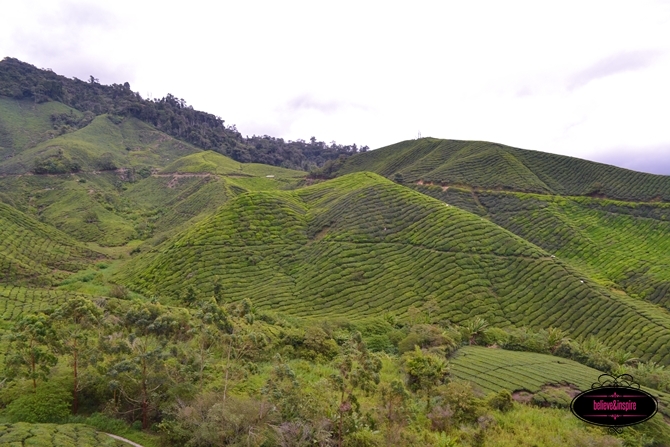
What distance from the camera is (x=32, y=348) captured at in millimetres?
15641

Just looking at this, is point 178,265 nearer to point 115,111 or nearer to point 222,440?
point 222,440

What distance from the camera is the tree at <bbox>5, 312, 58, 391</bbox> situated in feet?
50.8

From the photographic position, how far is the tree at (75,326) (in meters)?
16.0

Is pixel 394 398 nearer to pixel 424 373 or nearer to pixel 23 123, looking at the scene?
pixel 424 373

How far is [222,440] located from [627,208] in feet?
249

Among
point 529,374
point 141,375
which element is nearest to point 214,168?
point 141,375

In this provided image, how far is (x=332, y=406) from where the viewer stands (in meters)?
15.2

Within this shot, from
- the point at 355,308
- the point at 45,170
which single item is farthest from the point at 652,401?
the point at 45,170

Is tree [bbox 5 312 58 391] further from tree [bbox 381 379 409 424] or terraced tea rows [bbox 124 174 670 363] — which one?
terraced tea rows [bbox 124 174 670 363]

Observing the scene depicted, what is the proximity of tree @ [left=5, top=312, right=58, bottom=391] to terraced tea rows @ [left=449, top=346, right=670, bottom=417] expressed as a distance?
21514 millimetres

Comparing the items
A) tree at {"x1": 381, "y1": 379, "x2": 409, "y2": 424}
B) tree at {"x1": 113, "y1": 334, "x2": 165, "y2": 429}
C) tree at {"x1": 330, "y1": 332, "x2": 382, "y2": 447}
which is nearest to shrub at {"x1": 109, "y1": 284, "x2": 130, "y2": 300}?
tree at {"x1": 113, "y1": 334, "x2": 165, "y2": 429}

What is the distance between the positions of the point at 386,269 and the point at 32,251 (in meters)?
47.7

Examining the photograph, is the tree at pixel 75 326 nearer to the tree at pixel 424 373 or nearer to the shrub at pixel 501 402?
the tree at pixel 424 373

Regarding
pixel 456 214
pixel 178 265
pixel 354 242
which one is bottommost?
pixel 178 265
